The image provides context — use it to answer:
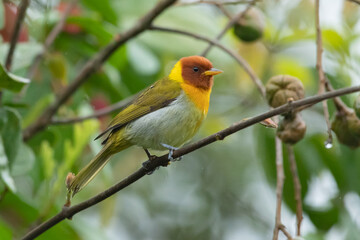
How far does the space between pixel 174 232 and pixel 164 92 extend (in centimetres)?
270

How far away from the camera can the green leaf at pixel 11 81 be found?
6.45 ft

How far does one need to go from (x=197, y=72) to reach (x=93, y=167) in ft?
3.41

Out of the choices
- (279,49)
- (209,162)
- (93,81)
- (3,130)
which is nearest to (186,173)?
(209,162)

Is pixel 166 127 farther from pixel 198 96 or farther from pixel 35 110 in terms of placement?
Result: pixel 35 110

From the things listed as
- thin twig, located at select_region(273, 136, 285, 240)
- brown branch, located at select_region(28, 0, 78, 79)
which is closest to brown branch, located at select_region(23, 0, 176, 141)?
brown branch, located at select_region(28, 0, 78, 79)

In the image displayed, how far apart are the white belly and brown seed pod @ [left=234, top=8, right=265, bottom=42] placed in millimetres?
455

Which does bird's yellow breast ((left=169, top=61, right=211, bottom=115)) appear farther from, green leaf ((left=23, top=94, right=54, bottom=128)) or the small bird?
green leaf ((left=23, top=94, right=54, bottom=128))

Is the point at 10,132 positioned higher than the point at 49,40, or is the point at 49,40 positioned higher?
the point at 49,40

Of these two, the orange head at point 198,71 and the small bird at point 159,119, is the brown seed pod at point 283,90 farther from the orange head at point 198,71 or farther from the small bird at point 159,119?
the orange head at point 198,71

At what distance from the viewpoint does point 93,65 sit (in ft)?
9.43

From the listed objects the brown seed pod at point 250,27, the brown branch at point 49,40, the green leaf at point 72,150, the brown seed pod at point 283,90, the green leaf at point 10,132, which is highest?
the brown seed pod at point 250,27

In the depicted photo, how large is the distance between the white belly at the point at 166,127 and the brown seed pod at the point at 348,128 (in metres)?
1.01

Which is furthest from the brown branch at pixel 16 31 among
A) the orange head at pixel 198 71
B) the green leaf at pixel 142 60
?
the orange head at pixel 198 71


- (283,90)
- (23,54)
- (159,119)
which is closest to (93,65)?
(23,54)
